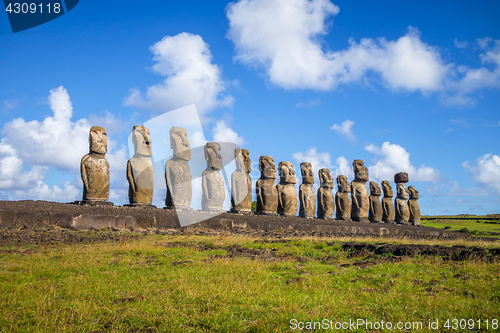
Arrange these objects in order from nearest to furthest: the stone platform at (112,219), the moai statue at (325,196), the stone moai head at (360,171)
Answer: the stone platform at (112,219) < the moai statue at (325,196) < the stone moai head at (360,171)

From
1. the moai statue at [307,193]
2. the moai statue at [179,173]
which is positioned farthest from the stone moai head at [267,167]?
the moai statue at [179,173]

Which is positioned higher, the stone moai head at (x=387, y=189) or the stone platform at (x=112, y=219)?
the stone moai head at (x=387, y=189)

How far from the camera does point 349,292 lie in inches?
182

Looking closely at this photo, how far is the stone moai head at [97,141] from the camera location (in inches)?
564

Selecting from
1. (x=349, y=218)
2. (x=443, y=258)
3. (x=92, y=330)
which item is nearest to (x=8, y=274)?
(x=92, y=330)

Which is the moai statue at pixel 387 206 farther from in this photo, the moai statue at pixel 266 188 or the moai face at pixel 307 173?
the moai statue at pixel 266 188

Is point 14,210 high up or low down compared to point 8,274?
up

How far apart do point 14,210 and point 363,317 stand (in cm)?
974

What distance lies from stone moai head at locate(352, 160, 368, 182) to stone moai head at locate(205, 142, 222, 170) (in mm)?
11515

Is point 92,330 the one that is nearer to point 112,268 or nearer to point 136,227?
point 112,268

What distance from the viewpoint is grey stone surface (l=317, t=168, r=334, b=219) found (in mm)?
23219

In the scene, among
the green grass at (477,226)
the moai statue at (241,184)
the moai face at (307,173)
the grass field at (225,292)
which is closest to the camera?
the grass field at (225,292)

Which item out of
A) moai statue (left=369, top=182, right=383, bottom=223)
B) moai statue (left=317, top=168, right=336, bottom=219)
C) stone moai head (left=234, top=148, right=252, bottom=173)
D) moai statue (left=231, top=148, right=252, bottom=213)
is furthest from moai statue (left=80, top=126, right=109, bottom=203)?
moai statue (left=369, top=182, right=383, bottom=223)

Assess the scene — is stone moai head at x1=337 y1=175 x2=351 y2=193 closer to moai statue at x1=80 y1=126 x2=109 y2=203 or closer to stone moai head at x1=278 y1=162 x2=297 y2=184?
stone moai head at x1=278 y1=162 x2=297 y2=184
